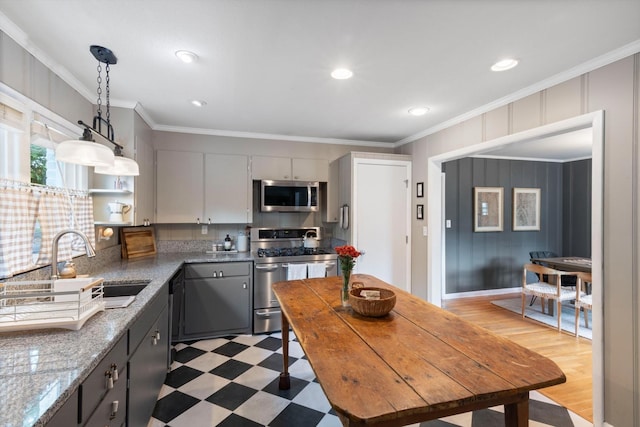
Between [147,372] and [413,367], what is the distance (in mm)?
1615

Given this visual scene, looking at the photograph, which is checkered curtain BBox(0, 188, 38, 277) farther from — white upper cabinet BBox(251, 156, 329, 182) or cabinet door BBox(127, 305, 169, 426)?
white upper cabinet BBox(251, 156, 329, 182)

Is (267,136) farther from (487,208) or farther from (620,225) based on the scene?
(487,208)

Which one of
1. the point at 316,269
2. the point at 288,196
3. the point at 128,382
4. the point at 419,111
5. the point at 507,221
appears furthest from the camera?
the point at 507,221

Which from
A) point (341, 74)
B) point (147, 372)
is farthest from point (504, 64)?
point (147, 372)

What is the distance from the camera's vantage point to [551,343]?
322 centimetres

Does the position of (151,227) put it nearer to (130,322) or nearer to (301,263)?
(301,263)

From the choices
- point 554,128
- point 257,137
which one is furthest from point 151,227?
point 554,128

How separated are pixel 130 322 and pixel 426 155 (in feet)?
11.0

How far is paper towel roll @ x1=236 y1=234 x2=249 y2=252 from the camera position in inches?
149

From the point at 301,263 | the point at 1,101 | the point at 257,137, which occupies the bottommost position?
the point at 301,263

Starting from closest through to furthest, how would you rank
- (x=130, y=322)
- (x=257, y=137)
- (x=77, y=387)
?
(x=77, y=387)
(x=130, y=322)
(x=257, y=137)

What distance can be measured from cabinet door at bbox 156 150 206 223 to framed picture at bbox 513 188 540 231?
528cm

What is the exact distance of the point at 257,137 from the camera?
12.5 feet

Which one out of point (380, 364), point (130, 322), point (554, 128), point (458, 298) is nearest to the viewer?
point (380, 364)
